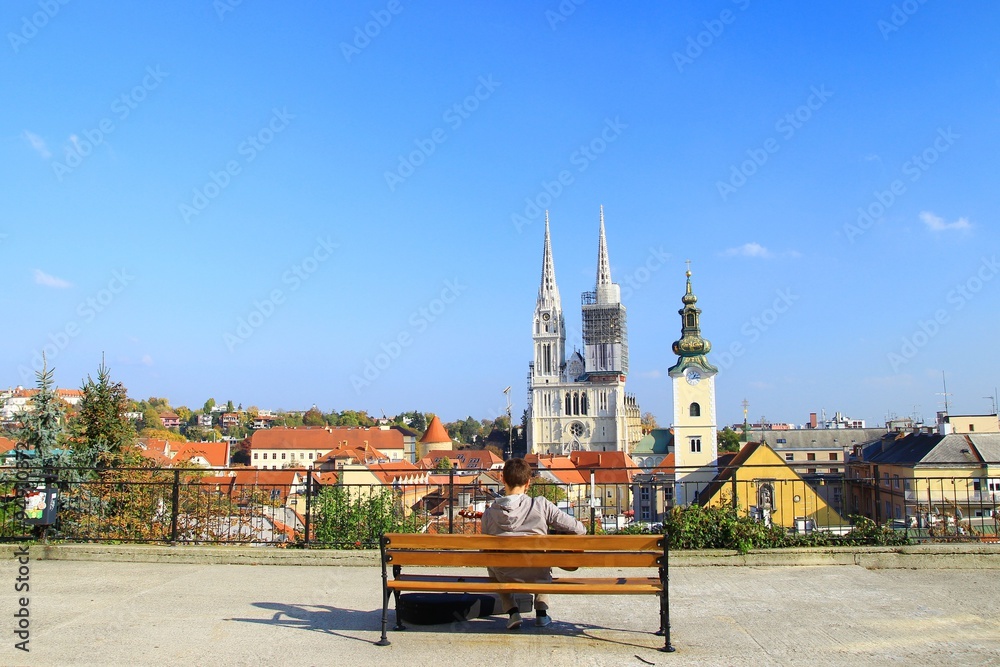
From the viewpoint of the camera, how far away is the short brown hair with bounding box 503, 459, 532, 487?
18.5ft

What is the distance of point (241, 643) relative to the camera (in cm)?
527

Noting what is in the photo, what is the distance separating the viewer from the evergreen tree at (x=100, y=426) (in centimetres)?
1027

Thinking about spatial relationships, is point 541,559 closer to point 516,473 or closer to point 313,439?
point 516,473

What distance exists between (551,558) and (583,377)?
5062 inches

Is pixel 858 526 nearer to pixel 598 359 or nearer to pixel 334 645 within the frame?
pixel 334 645

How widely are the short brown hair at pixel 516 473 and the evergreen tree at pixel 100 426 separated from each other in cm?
686

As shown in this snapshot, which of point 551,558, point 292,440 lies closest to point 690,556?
point 551,558

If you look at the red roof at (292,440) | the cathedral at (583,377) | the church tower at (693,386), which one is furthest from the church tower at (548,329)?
the church tower at (693,386)

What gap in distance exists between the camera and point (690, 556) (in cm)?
813

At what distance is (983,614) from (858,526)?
261 centimetres

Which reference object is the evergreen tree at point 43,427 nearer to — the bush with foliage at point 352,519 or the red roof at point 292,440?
the bush with foliage at point 352,519

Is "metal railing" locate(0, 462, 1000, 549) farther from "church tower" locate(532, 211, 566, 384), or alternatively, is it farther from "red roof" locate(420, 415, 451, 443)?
"church tower" locate(532, 211, 566, 384)

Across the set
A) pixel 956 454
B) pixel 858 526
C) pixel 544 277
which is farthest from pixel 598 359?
pixel 858 526

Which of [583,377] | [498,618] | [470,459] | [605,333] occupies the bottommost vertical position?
[498,618]
